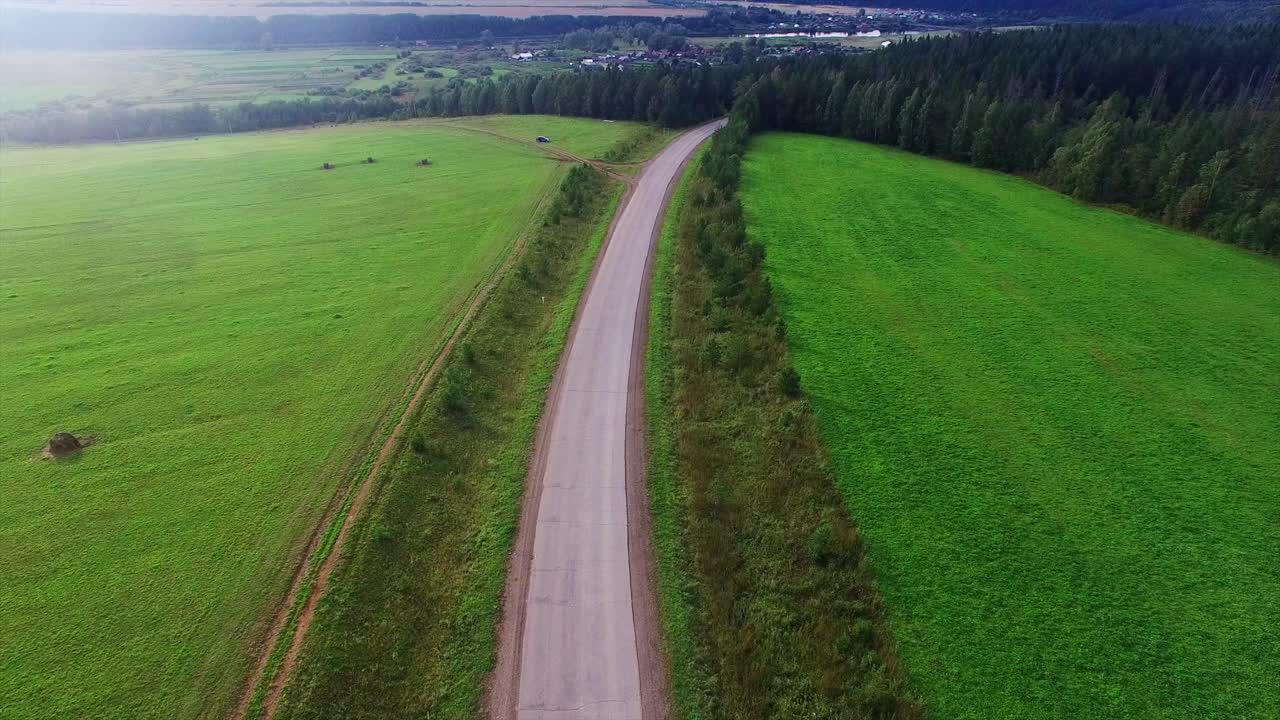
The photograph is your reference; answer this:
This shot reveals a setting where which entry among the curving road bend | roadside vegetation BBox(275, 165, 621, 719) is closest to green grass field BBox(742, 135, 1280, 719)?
the curving road bend

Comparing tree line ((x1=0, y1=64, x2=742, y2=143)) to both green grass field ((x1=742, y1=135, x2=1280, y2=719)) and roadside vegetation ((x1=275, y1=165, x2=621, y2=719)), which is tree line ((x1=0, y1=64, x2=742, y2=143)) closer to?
green grass field ((x1=742, y1=135, x2=1280, y2=719))

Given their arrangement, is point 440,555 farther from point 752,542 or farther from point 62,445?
point 62,445

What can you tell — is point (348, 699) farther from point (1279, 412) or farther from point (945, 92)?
point (945, 92)

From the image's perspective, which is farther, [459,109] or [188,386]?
[459,109]

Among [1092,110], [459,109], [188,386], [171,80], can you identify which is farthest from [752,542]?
[171,80]

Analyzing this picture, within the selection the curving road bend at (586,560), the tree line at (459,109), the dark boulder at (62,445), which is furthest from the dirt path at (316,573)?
the tree line at (459,109)
